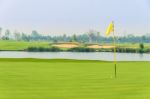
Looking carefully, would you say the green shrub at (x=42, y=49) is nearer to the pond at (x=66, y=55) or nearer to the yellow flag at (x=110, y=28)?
the pond at (x=66, y=55)

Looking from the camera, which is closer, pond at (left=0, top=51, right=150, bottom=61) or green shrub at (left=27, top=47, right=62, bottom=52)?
green shrub at (left=27, top=47, right=62, bottom=52)

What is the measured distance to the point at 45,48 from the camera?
1246 centimetres

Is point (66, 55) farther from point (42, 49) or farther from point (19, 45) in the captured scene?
point (19, 45)

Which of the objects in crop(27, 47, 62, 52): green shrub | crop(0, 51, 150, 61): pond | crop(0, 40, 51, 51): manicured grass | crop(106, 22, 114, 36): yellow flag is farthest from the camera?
crop(0, 51, 150, 61): pond

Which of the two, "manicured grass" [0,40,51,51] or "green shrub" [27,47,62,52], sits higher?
"manicured grass" [0,40,51,51]

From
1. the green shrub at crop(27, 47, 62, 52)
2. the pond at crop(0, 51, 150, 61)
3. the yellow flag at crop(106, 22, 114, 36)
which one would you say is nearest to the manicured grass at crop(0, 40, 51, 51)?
the green shrub at crop(27, 47, 62, 52)

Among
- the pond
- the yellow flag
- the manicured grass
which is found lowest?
the pond

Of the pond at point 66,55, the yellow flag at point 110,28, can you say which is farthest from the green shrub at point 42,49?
the yellow flag at point 110,28

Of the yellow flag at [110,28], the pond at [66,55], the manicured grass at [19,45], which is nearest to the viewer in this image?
the yellow flag at [110,28]

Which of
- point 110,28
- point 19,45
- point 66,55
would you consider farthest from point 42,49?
Result: point 110,28

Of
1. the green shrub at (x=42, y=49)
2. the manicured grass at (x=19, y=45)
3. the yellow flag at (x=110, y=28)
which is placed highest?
the yellow flag at (x=110, y=28)

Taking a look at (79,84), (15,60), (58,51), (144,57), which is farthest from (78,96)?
(144,57)

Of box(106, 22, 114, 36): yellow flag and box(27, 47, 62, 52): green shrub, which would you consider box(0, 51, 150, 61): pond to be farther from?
box(106, 22, 114, 36): yellow flag

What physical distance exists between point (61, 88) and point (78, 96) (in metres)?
0.75
